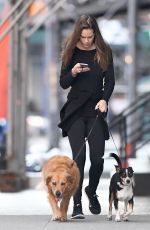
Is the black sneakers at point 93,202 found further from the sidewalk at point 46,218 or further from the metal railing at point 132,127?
the metal railing at point 132,127

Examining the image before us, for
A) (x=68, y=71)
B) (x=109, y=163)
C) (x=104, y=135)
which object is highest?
(x=68, y=71)

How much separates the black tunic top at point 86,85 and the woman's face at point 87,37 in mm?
95

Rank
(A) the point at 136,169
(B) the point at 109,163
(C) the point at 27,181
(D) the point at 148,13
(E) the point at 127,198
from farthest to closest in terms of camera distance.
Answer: (D) the point at 148,13, (B) the point at 109,163, (C) the point at 27,181, (A) the point at 136,169, (E) the point at 127,198

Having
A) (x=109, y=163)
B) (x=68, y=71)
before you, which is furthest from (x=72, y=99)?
(x=109, y=163)

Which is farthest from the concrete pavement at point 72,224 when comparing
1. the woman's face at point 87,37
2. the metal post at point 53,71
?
the metal post at point 53,71

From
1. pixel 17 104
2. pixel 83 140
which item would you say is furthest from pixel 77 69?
pixel 17 104

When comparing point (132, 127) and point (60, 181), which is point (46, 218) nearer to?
point (60, 181)

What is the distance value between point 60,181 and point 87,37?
137 centimetres

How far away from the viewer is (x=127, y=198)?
8031 mm

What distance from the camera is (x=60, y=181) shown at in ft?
25.2

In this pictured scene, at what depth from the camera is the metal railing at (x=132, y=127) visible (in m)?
15.2

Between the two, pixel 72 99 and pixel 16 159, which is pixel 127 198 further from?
pixel 16 159

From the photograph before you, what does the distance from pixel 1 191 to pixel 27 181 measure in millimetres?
759

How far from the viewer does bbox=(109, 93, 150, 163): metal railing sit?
15162mm
